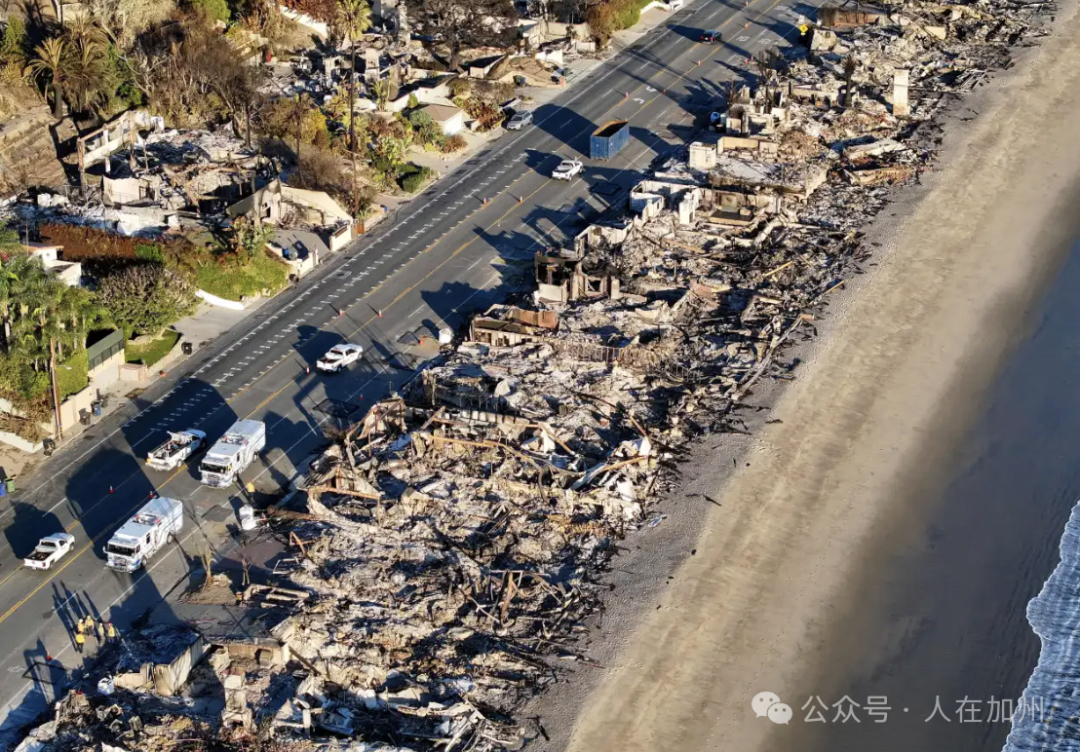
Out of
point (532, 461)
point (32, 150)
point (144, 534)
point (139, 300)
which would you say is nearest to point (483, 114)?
point (32, 150)

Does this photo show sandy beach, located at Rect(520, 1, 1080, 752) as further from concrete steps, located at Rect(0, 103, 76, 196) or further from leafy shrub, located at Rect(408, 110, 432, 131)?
concrete steps, located at Rect(0, 103, 76, 196)

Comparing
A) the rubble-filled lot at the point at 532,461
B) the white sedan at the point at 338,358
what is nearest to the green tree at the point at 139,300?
the white sedan at the point at 338,358

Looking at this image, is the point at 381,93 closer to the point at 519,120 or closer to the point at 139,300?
the point at 519,120

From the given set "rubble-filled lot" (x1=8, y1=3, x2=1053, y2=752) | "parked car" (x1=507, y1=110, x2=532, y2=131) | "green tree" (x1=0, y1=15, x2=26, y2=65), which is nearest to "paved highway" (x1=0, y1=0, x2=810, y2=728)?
"parked car" (x1=507, y1=110, x2=532, y2=131)

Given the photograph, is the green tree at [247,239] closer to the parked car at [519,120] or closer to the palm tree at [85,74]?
the palm tree at [85,74]

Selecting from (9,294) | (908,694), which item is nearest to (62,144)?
(9,294)

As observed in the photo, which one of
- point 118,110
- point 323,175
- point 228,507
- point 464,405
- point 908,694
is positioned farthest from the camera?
point 118,110

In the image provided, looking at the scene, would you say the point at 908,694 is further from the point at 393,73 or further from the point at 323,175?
the point at 393,73
